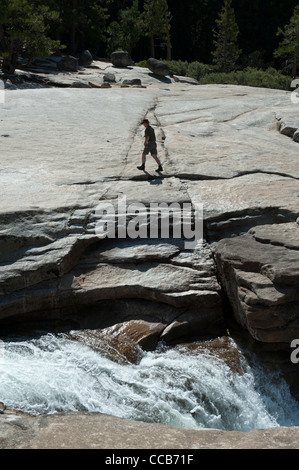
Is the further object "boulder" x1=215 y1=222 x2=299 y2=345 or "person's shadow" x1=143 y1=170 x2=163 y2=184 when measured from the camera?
"person's shadow" x1=143 y1=170 x2=163 y2=184

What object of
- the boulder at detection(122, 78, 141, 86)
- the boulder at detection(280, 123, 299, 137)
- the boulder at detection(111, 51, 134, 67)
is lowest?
the boulder at detection(280, 123, 299, 137)

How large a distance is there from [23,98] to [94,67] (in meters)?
12.3

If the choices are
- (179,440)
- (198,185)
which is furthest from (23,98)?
(179,440)

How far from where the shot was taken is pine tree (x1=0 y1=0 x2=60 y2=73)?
20703 mm

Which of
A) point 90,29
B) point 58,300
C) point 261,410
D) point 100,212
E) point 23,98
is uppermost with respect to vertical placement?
point 90,29

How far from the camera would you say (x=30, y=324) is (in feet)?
26.4

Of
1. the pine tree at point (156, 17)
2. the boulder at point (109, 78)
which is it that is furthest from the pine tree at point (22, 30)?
the pine tree at point (156, 17)

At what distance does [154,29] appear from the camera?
3456 centimetres

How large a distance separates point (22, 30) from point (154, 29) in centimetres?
1441

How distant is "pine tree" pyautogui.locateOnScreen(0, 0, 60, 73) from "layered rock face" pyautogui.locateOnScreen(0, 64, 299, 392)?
993 cm

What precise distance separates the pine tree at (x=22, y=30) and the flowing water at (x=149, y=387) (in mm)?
17126

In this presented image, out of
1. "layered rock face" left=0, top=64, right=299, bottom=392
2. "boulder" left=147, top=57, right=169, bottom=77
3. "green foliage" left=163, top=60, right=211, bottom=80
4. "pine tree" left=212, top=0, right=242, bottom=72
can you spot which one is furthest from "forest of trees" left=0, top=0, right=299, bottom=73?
"layered rock face" left=0, top=64, right=299, bottom=392

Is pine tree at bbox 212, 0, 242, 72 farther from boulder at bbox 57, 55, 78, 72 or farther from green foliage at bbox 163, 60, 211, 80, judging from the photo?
boulder at bbox 57, 55, 78, 72
